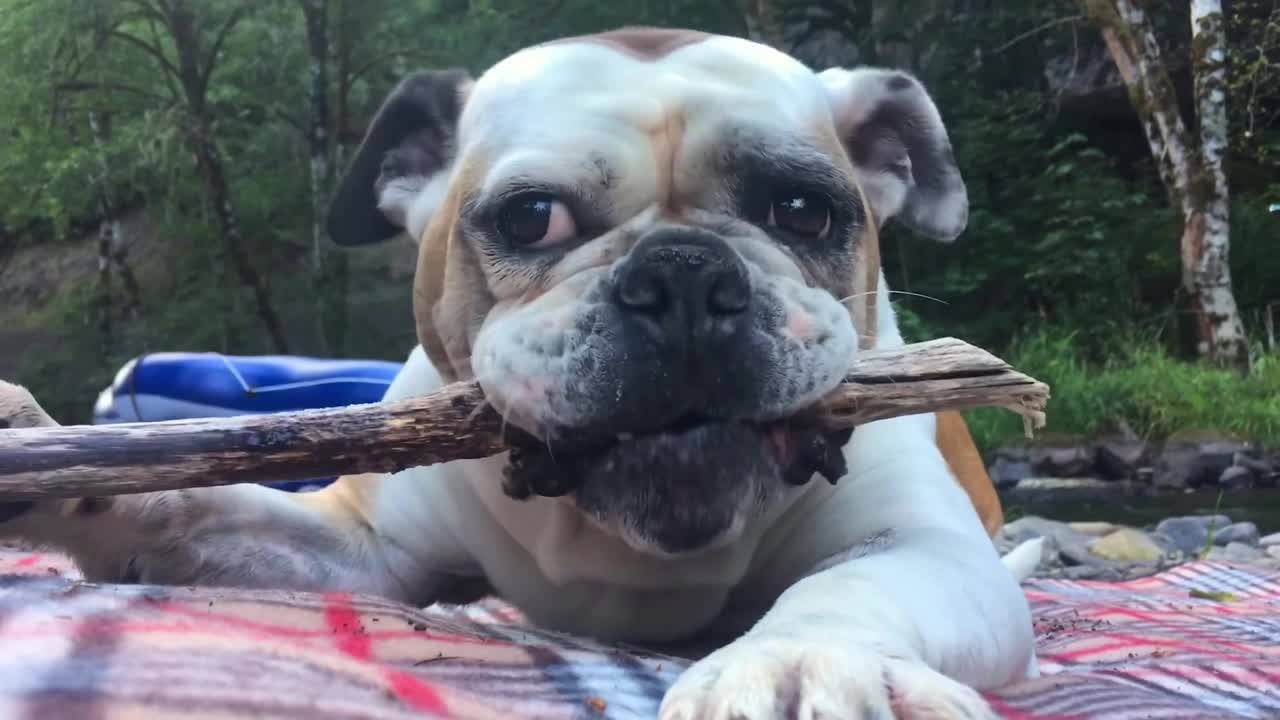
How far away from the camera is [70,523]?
135cm

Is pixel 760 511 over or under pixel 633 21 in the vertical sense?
under

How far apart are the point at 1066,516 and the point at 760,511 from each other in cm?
477

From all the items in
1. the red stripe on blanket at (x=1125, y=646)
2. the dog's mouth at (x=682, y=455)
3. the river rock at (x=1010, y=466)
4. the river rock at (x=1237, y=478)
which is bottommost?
the river rock at (x=1010, y=466)

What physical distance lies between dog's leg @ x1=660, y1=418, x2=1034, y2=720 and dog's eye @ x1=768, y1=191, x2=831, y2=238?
324 mm

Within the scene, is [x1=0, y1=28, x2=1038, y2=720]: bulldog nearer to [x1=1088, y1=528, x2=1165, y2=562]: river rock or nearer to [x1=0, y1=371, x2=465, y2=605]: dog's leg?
[x1=0, y1=371, x2=465, y2=605]: dog's leg

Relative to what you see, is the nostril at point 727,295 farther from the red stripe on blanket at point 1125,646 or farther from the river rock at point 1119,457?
the river rock at point 1119,457

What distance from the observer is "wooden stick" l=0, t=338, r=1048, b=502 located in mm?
1048

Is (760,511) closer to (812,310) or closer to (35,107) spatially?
(812,310)

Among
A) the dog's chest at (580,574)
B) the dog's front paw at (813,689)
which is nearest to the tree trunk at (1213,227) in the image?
the dog's chest at (580,574)

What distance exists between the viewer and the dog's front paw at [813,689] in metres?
0.85

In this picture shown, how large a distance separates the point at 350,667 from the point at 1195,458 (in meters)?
6.80

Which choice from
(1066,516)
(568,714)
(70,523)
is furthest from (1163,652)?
(1066,516)

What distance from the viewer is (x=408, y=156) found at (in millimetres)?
1875

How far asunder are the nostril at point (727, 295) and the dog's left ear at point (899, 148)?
68cm
